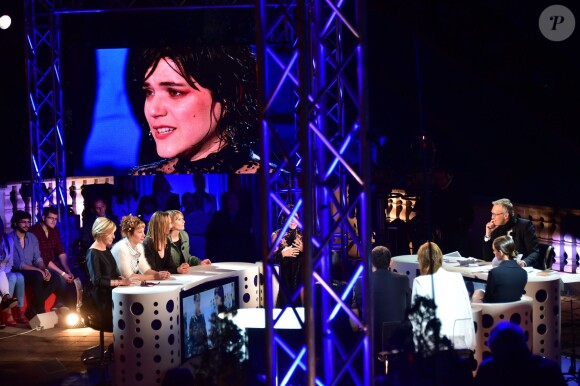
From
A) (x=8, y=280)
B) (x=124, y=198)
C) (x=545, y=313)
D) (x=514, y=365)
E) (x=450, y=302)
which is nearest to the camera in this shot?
(x=514, y=365)

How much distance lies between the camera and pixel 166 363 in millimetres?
5625

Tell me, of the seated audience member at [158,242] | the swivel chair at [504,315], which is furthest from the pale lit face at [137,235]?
the swivel chair at [504,315]

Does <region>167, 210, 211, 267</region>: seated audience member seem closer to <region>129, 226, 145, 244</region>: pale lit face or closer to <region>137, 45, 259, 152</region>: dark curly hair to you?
<region>129, 226, 145, 244</region>: pale lit face

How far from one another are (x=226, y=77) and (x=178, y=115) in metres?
0.79

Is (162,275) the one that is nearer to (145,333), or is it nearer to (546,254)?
(145,333)

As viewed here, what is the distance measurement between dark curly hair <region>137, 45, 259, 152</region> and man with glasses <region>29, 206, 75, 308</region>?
8.25 ft

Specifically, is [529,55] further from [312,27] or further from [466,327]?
[312,27]

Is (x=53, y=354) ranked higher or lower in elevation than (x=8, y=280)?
lower

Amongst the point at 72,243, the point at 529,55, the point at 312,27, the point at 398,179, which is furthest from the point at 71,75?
the point at 312,27

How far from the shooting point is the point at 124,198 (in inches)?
392

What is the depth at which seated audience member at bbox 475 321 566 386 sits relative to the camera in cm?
370

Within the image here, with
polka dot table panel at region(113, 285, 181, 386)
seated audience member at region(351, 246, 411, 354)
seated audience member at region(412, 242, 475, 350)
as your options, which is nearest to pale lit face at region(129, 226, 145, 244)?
polka dot table panel at region(113, 285, 181, 386)

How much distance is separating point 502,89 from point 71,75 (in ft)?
17.7

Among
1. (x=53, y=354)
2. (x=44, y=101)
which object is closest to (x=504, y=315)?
(x=53, y=354)
